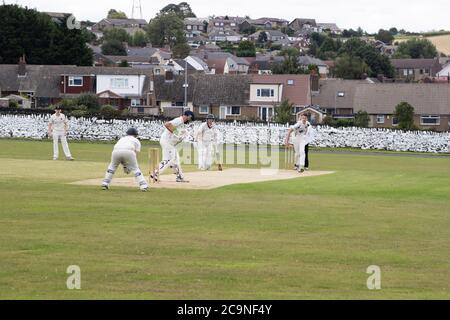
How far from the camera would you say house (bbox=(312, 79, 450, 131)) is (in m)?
101

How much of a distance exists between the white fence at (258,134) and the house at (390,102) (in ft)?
116

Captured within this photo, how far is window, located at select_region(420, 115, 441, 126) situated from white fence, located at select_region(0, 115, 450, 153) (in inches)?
1540

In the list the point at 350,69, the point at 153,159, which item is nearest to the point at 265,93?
the point at 350,69

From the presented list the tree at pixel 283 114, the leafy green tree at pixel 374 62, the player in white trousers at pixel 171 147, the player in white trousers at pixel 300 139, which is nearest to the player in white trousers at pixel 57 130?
the player in white trousers at pixel 300 139

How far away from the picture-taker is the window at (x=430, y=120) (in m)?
101

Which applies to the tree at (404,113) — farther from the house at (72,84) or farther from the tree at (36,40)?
the tree at (36,40)

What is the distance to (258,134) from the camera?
62.4m

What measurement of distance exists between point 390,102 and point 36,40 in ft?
134

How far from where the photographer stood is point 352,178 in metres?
32.1

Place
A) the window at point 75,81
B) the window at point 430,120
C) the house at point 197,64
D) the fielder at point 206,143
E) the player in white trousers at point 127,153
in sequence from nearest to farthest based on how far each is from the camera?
the player in white trousers at point 127,153, the fielder at point 206,143, the window at point 430,120, the window at point 75,81, the house at point 197,64

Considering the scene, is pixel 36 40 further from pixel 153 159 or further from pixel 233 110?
pixel 153 159

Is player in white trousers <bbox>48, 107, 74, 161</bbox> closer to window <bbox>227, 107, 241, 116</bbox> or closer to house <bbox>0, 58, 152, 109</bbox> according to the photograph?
house <bbox>0, 58, 152, 109</bbox>

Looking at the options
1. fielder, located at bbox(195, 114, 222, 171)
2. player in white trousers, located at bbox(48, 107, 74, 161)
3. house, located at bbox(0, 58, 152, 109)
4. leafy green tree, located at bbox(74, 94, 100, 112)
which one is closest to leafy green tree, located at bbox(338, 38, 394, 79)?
house, located at bbox(0, 58, 152, 109)
